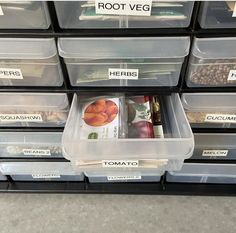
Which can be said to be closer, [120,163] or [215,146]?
[120,163]

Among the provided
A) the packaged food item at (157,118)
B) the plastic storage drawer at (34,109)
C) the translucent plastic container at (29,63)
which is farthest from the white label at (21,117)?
the packaged food item at (157,118)

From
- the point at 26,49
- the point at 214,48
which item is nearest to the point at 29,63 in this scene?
the point at 26,49

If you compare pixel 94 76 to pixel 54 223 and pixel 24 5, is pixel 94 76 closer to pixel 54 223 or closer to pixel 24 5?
pixel 24 5

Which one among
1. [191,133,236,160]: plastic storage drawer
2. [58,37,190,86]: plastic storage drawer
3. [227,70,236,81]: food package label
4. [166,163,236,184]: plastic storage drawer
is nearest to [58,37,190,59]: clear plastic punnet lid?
[58,37,190,86]: plastic storage drawer

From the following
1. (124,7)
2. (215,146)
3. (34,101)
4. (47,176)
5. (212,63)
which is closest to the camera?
(124,7)

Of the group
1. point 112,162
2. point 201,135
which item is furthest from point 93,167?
point 201,135

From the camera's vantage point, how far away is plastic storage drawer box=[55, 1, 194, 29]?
0.65 metres

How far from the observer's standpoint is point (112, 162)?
79 centimetres

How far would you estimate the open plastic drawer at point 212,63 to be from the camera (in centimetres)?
70

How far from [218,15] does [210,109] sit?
275 mm

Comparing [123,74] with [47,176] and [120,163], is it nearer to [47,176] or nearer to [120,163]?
[120,163]

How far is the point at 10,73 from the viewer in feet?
2.54

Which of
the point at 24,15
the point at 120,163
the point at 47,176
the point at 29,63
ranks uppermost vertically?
the point at 24,15

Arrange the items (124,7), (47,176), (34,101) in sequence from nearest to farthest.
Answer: (124,7) < (34,101) < (47,176)
